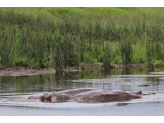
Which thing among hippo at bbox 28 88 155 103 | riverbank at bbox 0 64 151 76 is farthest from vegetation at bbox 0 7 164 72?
hippo at bbox 28 88 155 103

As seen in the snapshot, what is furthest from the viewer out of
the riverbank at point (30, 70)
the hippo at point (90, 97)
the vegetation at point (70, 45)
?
the vegetation at point (70, 45)

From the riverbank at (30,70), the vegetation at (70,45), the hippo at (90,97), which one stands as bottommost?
the hippo at (90,97)

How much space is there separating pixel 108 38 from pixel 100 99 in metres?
12.9

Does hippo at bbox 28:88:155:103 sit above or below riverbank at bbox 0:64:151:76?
below

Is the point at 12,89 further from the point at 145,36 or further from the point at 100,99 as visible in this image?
the point at 145,36

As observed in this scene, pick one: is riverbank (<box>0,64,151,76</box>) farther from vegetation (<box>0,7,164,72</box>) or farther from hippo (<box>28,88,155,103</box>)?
hippo (<box>28,88,155,103</box>)

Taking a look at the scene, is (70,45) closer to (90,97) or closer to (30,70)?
(30,70)

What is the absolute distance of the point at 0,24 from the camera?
20.8 m

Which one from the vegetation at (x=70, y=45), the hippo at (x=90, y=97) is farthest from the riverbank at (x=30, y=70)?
the hippo at (x=90, y=97)

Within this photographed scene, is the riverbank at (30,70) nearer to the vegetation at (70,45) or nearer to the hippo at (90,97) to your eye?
the vegetation at (70,45)

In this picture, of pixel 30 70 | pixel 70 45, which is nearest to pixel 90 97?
pixel 30 70

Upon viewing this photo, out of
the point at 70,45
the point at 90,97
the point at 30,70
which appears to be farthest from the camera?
the point at 70,45

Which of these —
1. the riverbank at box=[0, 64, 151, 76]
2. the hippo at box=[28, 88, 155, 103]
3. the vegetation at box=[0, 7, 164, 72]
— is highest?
the vegetation at box=[0, 7, 164, 72]

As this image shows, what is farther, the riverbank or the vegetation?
the vegetation
